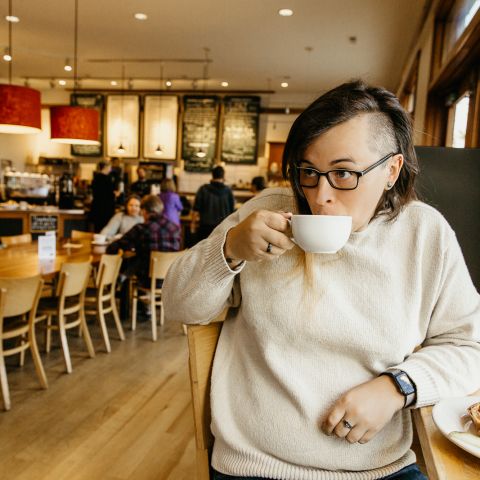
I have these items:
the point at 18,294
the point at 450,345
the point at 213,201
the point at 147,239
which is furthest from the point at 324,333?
the point at 213,201

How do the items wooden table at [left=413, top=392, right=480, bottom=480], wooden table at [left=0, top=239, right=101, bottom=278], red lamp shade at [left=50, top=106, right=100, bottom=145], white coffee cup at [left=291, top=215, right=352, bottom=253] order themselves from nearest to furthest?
1. wooden table at [left=413, top=392, right=480, bottom=480]
2. white coffee cup at [left=291, top=215, right=352, bottom=253]
3. wooden table at [left=0, top=239, right=101, bottom=278]
4. red lamp shade at [left=50, top=106, right=100, bottom=145]

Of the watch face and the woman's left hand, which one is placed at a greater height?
the watch face

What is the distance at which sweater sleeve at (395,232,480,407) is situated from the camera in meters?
0.89

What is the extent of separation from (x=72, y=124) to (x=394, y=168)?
13.4 feet

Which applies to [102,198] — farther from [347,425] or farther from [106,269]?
[347,425]

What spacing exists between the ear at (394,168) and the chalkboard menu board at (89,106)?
10087 mm

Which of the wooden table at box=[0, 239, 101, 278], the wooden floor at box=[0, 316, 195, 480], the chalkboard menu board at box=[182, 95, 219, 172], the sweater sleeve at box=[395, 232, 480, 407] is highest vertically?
the chalkboard menu board at box=[182, 95, 219, 172]

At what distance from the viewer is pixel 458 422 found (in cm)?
75

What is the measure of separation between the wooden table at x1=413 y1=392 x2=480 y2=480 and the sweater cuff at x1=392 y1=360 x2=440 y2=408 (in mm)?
109

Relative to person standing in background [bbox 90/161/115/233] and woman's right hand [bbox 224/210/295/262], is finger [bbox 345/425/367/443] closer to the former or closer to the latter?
woman's right hand [bbox 224/210/295/262]

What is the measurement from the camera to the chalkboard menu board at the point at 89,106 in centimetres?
1038

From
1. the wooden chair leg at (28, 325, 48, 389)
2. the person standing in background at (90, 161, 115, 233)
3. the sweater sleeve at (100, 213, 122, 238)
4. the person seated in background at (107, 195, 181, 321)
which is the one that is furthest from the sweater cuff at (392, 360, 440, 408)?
the person standing in background at (90, 161, 115, 233)

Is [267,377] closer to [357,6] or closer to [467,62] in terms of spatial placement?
[467,62]

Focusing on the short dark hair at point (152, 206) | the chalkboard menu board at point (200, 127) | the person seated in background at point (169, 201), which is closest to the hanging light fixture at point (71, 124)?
the short dark hair at point (152, 206)
